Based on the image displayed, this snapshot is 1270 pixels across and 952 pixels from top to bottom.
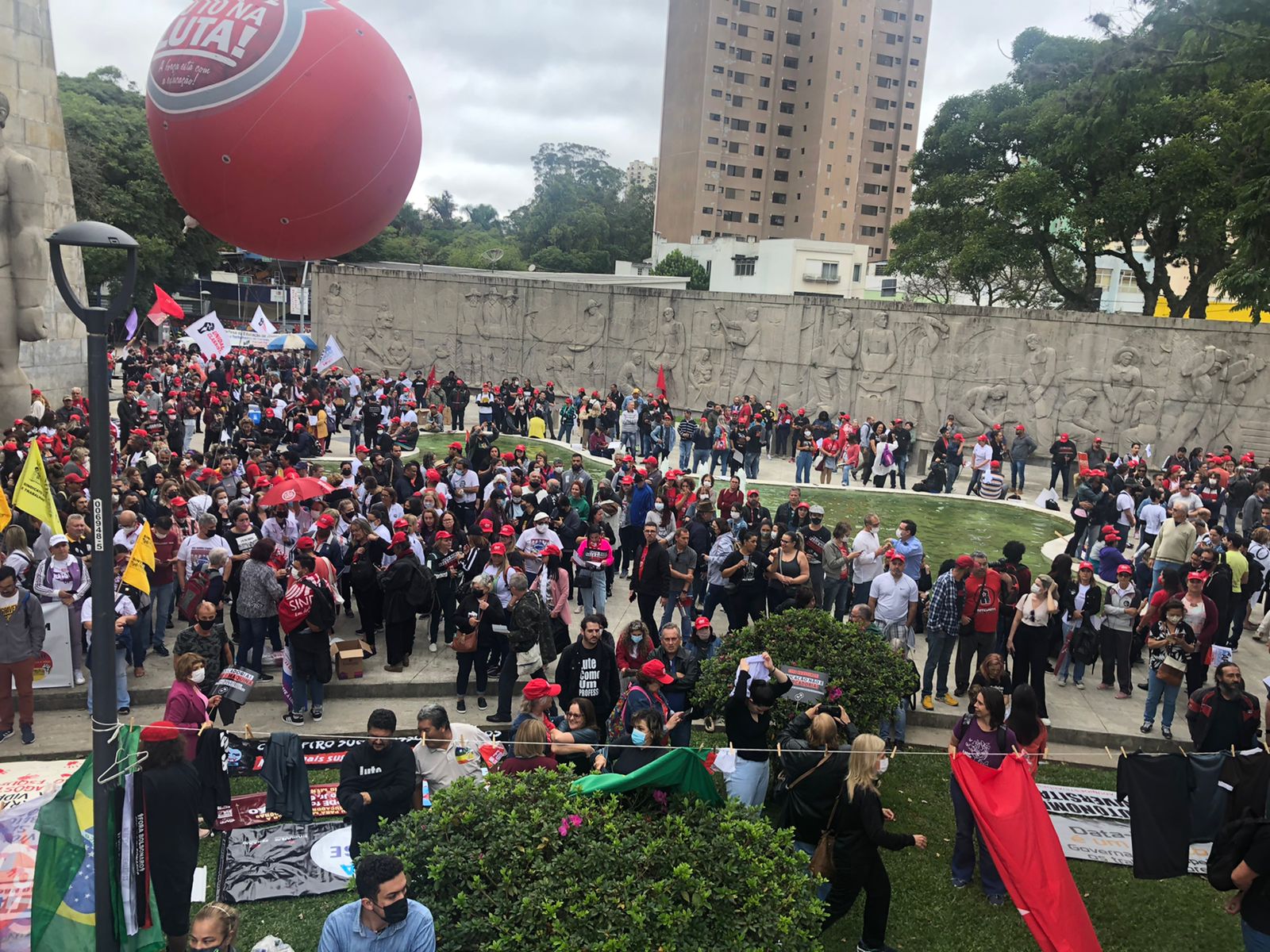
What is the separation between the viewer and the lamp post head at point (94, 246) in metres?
3.98

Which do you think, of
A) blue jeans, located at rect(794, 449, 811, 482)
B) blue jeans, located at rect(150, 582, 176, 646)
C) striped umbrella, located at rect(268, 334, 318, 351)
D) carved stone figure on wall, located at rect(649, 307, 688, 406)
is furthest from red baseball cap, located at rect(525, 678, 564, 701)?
striped umbrella, located at rect(268, 334, 318, 351)

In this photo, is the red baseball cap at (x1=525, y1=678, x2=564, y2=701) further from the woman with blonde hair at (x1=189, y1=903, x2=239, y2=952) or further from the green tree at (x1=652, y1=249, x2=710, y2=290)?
the green tree at (x1=652, y1=249, x2=710, y2=290)

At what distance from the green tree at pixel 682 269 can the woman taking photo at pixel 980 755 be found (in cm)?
5778

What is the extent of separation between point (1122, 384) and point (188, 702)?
888 inches

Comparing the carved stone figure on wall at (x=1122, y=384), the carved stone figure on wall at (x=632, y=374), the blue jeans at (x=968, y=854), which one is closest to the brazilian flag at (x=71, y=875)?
the blue jeans at (x=968, y=854)

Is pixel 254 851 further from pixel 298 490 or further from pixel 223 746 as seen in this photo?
pixel 298 490

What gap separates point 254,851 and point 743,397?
62.0 ft

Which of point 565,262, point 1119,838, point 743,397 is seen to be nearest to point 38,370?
point 743,397

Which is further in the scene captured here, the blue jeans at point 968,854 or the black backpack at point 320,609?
the black backpack at point 320,609

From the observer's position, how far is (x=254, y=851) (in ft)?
20.1

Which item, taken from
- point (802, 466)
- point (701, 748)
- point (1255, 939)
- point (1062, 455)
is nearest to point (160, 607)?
point (701, 748)

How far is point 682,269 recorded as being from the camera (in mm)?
62938

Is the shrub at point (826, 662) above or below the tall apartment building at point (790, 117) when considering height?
below

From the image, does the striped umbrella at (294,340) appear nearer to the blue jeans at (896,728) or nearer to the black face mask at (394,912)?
the blue jeans at (896,728)
